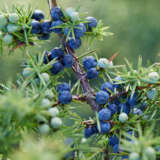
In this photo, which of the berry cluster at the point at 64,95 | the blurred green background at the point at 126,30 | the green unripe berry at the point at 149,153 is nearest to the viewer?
the green unripe berry at the point at 149,153

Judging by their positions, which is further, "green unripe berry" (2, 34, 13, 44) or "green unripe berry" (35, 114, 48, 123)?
"green unripe berry" (2, 34, 13, 44)

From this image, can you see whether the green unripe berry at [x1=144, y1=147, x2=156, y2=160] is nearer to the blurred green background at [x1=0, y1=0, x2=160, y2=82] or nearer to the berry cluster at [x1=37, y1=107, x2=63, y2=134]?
the berry cluster at [x1=37, y1=107, x2=63, y2=134]

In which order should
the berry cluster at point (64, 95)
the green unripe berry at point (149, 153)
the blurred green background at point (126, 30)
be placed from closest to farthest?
the green unripe berry at point (149, 153) → the berry cluster at point (64, 95) → the blurred green background at point (126, 30)

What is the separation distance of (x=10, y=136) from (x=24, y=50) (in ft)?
0.69

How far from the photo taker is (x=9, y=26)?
55 cm

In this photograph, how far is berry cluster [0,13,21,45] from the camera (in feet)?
1.80

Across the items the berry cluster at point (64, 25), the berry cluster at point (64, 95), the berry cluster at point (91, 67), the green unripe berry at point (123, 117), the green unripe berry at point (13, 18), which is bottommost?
the green unripe berry at point (123, 117)

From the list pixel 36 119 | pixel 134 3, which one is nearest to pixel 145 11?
pixel 134 3

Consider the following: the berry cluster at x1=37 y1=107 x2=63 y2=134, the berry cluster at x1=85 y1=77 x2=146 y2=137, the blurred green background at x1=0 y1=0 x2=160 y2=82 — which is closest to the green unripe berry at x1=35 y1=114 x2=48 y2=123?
the berry cluster at x1=37 y1=107 x2=63 y2=134

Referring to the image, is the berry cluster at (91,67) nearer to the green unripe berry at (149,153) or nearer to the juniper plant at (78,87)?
the juniper plant at (78,87)

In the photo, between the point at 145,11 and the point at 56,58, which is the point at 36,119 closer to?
the point at 56,58

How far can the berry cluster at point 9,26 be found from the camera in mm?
547

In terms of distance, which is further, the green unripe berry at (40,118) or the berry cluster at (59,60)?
the berry cluster at (59,60)

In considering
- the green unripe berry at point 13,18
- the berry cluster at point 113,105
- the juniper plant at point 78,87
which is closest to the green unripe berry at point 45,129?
the juniper plant at point 78,87
